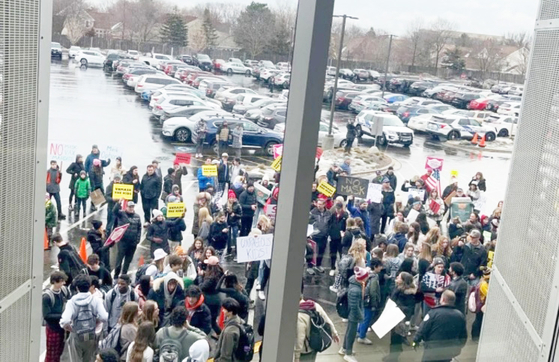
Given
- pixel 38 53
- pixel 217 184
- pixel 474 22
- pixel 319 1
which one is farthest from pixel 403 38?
pixel 38 53

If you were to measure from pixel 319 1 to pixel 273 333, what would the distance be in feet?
1.92

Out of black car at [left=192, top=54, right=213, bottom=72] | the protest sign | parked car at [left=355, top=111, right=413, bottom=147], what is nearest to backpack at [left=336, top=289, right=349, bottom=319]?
the protest sign

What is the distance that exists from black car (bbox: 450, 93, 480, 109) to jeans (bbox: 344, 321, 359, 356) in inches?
46.4

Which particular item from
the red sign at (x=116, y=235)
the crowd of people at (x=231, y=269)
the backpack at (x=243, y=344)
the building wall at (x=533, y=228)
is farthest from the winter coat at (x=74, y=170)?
the building wall at (x=533, y=228)

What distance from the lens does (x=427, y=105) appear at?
2.89 meters

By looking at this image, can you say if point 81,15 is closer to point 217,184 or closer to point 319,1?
point 217,184

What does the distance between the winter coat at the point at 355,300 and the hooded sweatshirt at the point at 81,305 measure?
1.17m

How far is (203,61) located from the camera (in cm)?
277

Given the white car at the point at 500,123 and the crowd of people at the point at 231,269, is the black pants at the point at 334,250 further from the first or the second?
the white car at the point at 500,123

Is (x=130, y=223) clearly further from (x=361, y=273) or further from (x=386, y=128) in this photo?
(x=386, y=128)

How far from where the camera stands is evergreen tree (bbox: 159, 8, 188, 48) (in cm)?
259

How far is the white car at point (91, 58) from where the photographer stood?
7.62 ft

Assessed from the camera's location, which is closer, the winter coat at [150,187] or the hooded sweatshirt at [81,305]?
the hooded sweatshirt at [81,305]

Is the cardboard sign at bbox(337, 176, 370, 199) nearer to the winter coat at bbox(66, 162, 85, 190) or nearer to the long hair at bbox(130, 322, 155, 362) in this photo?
the long hair at bbox(130, 322, 155, 362)
